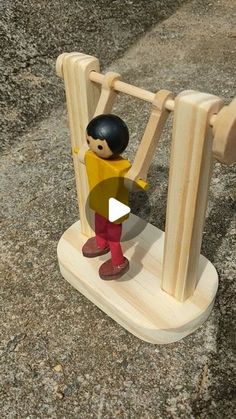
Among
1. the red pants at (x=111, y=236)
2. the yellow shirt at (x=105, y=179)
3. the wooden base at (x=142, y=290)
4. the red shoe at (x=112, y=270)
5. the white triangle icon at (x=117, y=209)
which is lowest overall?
the wooden base at (x=142, y=290)

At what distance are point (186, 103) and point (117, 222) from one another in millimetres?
308

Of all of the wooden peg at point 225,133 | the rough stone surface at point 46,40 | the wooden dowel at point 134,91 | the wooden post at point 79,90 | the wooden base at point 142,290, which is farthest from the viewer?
the rough stone surface at point 46,40

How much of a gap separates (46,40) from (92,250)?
1.33m

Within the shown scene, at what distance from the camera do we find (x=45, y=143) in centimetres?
175

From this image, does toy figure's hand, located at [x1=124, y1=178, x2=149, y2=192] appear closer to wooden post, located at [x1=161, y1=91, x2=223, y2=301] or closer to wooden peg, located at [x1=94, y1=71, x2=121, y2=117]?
wooden post, located at [x1=161, y1=91, x2=223, y2=301]

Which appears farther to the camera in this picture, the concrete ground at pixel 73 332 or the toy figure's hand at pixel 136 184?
the concrete ground at pixel 73 332

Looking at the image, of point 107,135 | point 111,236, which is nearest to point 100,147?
point 107,135

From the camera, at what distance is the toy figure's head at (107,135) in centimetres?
83

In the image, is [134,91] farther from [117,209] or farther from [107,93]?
[117,209]

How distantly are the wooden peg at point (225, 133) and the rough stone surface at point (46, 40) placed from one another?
47.0 inches

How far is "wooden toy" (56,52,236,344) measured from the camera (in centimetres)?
76

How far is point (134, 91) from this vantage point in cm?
83

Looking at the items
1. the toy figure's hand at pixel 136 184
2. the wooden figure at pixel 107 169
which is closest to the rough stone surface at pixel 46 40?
the wooden figure at pixel 107 169

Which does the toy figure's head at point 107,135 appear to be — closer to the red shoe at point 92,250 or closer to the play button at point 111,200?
the play button at point 111,200
